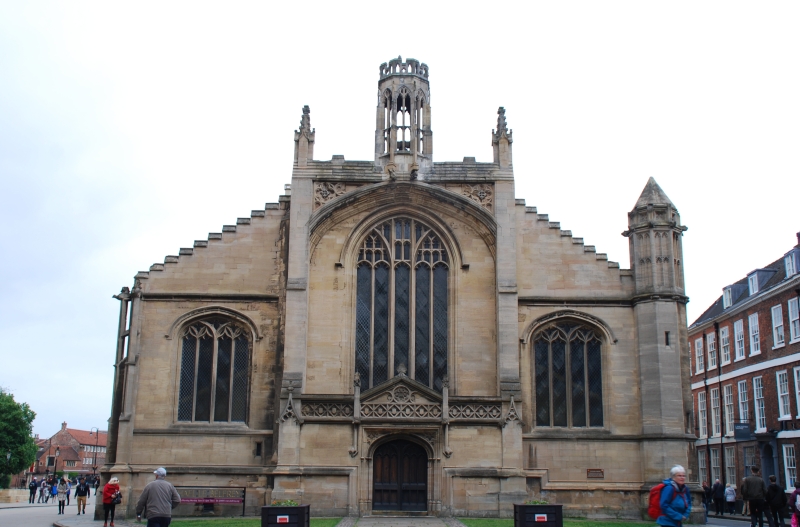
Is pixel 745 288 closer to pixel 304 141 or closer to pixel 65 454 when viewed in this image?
pixel 304 141

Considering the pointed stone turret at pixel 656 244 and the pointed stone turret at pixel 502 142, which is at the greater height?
the pointed stone turret at pixel 502 142

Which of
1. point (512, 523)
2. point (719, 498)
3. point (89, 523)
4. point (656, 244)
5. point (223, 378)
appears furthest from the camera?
point (719, 498)

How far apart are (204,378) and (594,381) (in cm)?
1367

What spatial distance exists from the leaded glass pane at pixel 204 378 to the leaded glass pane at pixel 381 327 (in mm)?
A: 5804

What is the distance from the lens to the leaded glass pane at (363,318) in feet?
94.3

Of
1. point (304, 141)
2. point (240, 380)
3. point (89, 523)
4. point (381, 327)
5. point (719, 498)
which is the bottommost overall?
point (89, 523)

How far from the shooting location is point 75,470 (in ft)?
394

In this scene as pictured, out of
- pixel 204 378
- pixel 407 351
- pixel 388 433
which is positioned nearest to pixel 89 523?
pixel 204 378

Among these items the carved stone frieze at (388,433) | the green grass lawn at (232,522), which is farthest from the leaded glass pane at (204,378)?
the carved stone frieze at (388,433)

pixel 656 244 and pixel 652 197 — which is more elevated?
pixel 652 197

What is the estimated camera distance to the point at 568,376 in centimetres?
2889

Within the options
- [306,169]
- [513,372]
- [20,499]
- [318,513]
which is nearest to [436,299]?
[513,372]

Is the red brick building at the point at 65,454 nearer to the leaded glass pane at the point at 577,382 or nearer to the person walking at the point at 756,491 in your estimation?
the leaded glass pane at the point at 577,382

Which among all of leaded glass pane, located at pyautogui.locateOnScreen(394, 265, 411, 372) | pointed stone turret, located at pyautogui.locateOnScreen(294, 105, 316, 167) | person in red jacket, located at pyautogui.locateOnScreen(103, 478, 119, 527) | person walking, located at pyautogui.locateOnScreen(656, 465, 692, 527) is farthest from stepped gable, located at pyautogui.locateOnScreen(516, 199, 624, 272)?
person walking, located at pyautogui.locateOnScreen(656, 465, 692, 527)
